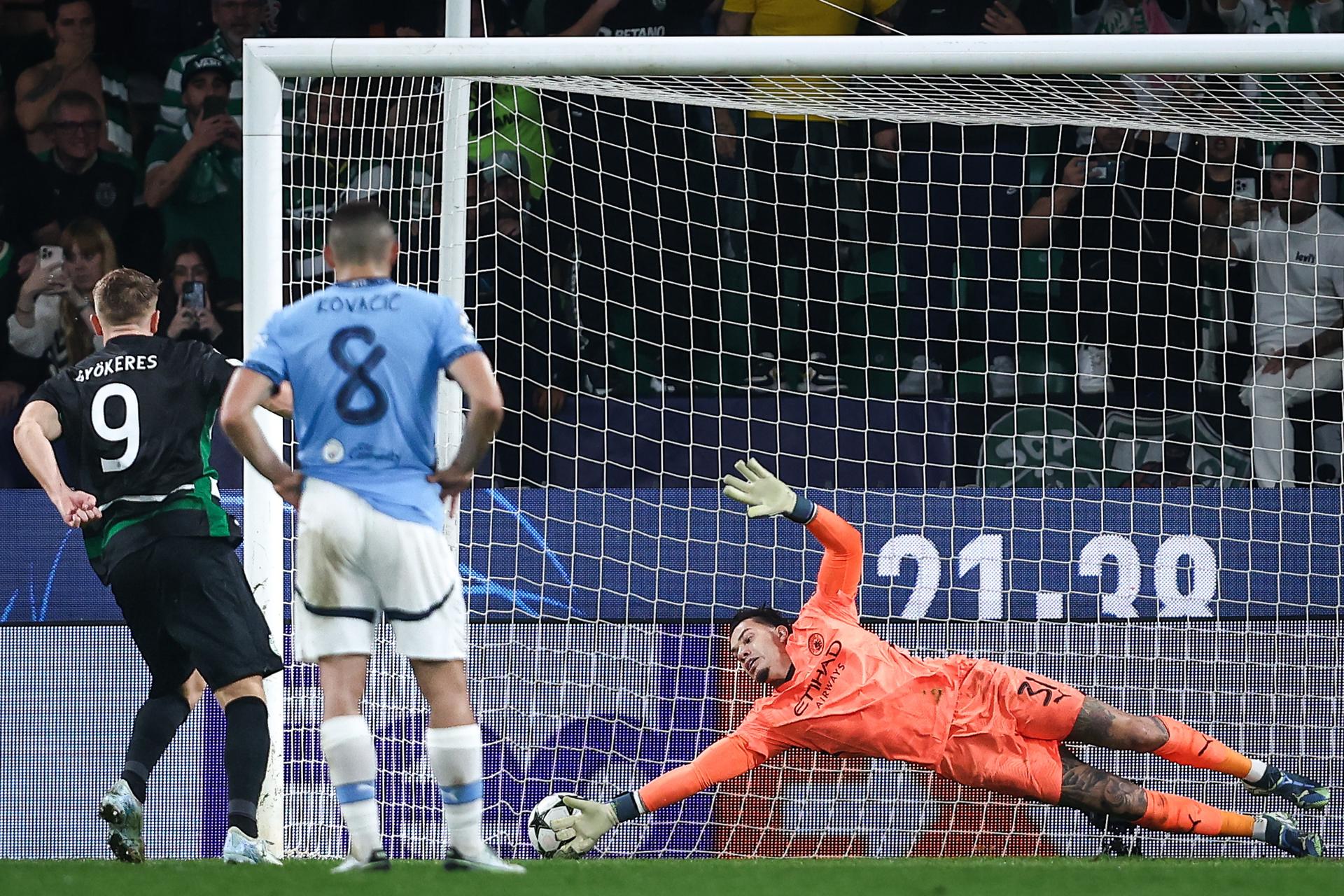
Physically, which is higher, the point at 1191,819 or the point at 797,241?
the point at 797,241

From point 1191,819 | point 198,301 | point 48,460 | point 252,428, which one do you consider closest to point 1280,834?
point 1191,819

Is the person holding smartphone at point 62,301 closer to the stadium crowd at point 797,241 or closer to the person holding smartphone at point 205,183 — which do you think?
the stadium crowd at point 797,241

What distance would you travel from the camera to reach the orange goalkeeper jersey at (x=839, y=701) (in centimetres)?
643

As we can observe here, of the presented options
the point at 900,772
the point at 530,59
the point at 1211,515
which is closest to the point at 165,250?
the point at 530,59

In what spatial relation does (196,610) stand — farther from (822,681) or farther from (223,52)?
(223,52)

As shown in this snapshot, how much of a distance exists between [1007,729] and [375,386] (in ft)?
10.2

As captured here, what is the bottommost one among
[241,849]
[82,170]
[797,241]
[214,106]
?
[241,849]

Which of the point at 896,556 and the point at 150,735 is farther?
the point at 896,556

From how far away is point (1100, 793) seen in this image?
6617 millimetres

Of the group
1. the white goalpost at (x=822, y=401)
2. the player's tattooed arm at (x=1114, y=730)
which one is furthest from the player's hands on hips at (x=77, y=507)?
the player's tattooed arm at (x=1114, y=730)

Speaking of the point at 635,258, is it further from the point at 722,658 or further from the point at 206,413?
the point at 206,413

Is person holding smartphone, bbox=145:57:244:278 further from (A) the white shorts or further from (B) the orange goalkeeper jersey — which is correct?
(A) the white shorts

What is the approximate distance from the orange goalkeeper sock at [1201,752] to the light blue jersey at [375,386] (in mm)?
3352

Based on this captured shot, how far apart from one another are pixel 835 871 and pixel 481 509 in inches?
109
